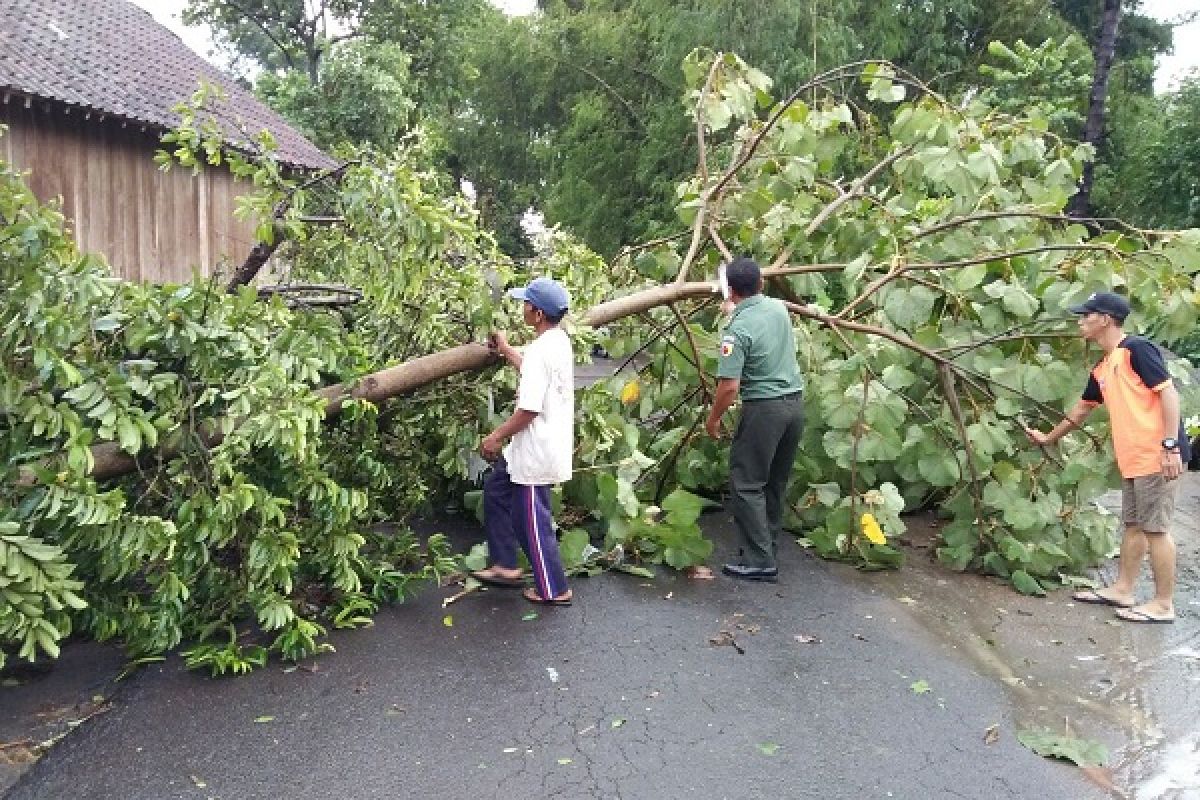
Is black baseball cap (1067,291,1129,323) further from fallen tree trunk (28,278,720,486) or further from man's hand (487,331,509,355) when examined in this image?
man's hand (487,331,509,355)

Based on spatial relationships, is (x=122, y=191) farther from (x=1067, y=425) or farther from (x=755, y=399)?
(x=1067, y=425)

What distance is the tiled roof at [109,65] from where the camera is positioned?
11070 millimetres

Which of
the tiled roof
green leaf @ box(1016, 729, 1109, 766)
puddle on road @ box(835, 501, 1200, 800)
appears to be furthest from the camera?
the tiled roof

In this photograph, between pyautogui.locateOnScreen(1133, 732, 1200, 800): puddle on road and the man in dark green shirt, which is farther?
the man in dark green shirt

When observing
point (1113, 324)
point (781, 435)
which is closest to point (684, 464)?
point (781, 435)

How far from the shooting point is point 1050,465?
570 cm

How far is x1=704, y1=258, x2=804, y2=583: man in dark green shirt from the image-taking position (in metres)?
5.16

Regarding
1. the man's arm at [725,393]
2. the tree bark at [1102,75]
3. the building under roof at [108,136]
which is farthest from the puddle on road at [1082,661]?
the tree bark at [1102,75]

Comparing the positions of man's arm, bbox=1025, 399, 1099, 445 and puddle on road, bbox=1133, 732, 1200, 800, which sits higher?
man's arm, bbox=1025, 399, 1099, 445

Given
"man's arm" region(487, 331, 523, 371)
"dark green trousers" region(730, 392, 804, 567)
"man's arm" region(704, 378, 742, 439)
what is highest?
"man's arm" region(487, 331, 523, 371)

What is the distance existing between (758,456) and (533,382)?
4.78 ft

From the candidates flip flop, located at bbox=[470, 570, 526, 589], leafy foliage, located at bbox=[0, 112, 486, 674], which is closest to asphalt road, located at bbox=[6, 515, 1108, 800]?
flip flop, located at bbox=[470, 570, 526, 589]

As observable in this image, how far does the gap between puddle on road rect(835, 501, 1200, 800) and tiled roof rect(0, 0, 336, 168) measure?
7.10 metres

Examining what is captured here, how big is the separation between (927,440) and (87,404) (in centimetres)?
447
